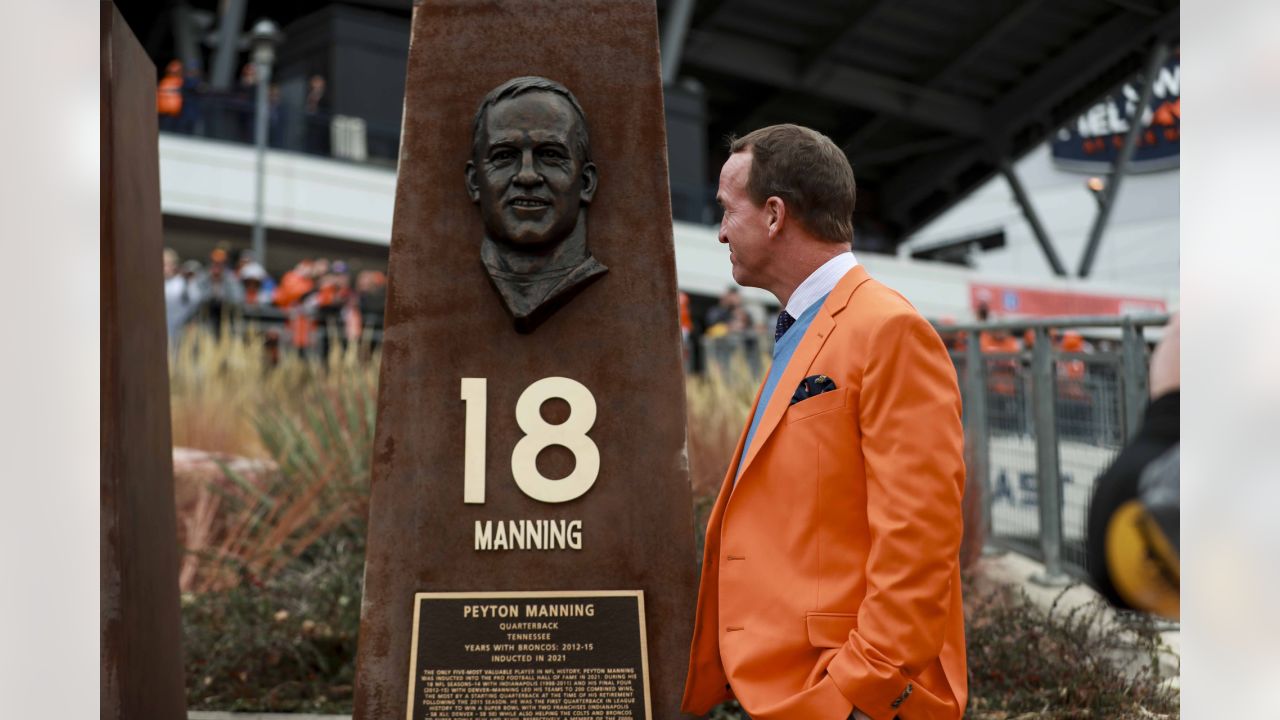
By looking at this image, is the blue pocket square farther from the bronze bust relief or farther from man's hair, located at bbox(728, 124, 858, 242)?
the bronze bust relief

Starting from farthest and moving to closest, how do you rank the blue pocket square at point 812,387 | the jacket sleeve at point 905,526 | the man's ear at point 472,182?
the man's ear at point 472,182 < the blue pocket square at point 812,387 < the jacket sleeve at point 905,526

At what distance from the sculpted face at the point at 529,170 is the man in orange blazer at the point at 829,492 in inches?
48.7

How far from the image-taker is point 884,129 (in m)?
38.6

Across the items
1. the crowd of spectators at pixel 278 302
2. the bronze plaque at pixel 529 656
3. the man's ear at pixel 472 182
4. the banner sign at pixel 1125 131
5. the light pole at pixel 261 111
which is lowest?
the bronze plaque at pixel 529 656

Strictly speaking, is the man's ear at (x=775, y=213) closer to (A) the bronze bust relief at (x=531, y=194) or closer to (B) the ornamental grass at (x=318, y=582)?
(A) the bronze bust relief at (x=531, y=194)

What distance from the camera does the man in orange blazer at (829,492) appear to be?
2340 mm

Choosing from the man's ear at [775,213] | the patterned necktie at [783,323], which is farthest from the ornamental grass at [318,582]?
the man's ear at [775,213]

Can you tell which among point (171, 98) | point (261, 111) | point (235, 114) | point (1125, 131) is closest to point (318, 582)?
point (261, 111)

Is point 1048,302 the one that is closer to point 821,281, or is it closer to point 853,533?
point 821,281

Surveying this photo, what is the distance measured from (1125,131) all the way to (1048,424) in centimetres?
3099

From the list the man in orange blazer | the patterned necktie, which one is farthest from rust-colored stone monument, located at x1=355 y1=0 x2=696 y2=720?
the patterned necktie

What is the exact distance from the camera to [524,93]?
407 centimetres

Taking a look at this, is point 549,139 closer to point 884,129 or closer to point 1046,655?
point 1046,655

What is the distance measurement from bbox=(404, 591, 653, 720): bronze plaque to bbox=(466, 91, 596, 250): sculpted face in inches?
46.7
